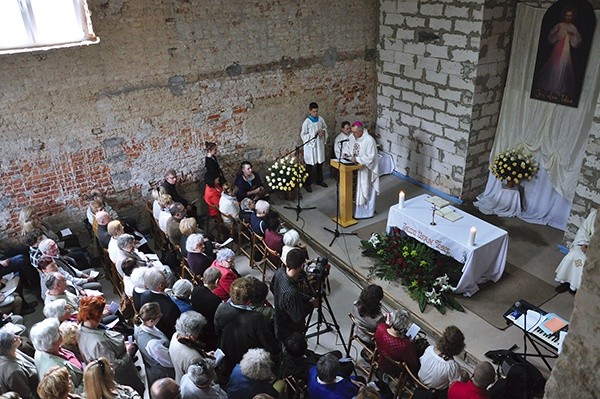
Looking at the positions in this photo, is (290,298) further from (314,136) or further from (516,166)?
(516,166)

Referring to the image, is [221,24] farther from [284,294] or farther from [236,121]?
[284,294]

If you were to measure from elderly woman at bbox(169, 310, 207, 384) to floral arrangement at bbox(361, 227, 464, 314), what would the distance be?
3361 mm

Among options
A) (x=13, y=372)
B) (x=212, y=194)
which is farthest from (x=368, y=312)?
(x=212, y=194)

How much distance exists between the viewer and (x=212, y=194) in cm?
832

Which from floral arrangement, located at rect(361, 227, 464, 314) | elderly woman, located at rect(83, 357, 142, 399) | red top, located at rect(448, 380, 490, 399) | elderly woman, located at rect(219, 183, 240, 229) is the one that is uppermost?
elderly woman, located at rect(83, 357, 142, 399)

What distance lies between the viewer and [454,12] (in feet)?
27.0

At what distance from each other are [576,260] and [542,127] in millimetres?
2744

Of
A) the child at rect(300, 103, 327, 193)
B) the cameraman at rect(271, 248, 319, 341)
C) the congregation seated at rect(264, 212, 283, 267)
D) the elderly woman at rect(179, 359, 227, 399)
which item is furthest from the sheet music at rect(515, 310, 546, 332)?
the child at rect(300, 103, 327, 193)

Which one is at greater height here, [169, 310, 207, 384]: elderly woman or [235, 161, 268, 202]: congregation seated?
[169, 310, 207, 384]: elderly woman

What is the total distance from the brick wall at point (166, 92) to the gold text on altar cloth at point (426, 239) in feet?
11.6

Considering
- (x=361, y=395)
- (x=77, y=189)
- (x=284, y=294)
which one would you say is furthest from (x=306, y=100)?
(x=361, y=395)

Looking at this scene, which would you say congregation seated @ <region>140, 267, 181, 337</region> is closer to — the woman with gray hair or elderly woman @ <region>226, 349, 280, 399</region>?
elderly woman @ <region>226, 349, 280, 399</region>

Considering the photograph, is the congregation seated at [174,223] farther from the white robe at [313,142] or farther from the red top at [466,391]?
the red top at [466,391]

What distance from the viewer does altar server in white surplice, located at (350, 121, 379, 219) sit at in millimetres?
8156
